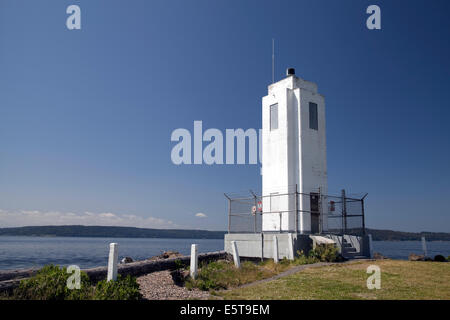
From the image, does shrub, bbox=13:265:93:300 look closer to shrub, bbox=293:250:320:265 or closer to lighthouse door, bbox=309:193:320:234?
shrub, bbox=293:250:320:265

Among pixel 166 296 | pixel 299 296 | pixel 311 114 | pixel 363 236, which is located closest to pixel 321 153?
pixel 311 114

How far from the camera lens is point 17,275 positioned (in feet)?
34.9

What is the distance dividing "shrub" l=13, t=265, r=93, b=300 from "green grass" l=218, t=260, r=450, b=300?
3976 mm

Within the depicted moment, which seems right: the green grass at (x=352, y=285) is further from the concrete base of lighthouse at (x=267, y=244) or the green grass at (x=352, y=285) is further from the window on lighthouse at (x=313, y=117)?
the window on lighthouse at (x=313, y=117)

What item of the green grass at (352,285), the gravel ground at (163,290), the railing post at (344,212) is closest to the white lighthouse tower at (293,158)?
the railing post at (344,212)

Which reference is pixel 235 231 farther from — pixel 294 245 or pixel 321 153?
pixel 321 153

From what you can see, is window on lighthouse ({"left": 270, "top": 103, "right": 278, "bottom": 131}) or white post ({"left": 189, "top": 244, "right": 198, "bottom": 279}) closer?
white post ({"left": 189, "top": 244, "right": 198, "bottom": 279})

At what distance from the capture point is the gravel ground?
9.74 metres

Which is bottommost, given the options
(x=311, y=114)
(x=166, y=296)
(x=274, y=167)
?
(x=166, y=296)

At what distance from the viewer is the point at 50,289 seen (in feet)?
29.0

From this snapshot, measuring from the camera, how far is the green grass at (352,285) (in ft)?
31.6

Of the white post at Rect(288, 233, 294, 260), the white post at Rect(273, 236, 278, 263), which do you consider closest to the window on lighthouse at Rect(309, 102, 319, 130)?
the white post at Rect(288, 233, 294, 260)

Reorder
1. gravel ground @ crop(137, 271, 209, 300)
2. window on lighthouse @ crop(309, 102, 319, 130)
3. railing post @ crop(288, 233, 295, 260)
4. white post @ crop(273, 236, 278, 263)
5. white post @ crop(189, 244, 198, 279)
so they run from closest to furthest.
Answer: gravel ground @ crop(137, 271, 209, 300) → white post @ crop(189, 244, 198, 279) → railing post @ crop(288, 233, 295, 260) → white post @ crop(273, 236, 278, 263) → window on lighthouse @ crop(309, 102, 319, 130)
